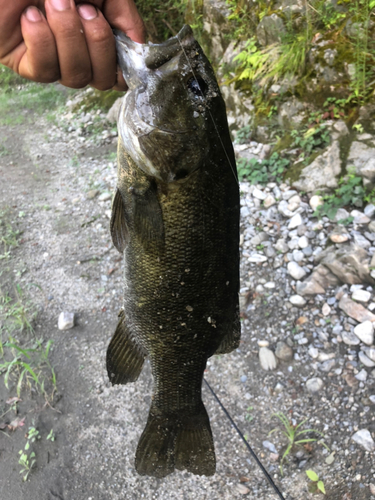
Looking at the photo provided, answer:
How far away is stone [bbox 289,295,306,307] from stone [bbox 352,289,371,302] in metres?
0.45

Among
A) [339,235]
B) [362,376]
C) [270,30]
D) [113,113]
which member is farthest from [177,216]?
[113,113]

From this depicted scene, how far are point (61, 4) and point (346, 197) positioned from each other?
3.25 meters

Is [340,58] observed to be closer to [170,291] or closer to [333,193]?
[333,193]

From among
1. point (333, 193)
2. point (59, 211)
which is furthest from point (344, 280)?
point (59, 211)

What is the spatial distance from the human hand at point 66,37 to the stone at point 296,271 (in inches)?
105

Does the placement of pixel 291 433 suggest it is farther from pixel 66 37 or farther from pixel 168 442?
pixel 66 37

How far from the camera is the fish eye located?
4.53 feet

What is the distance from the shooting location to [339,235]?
11.3ft

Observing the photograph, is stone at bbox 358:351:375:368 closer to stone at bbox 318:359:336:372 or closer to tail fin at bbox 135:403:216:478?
stone at bbox 318:359:336:372

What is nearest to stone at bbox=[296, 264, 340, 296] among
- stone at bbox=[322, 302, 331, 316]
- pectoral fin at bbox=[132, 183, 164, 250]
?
stone at bbox=[322, 302, 331, 316]

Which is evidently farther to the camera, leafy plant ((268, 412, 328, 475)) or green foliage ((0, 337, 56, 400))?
green foliage ((0, 337, 56, 400))

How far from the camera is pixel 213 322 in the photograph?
1632 millimetres

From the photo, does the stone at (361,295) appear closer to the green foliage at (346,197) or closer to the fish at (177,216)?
the green foliage at (346,197)

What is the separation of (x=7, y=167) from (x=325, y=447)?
276 inches
